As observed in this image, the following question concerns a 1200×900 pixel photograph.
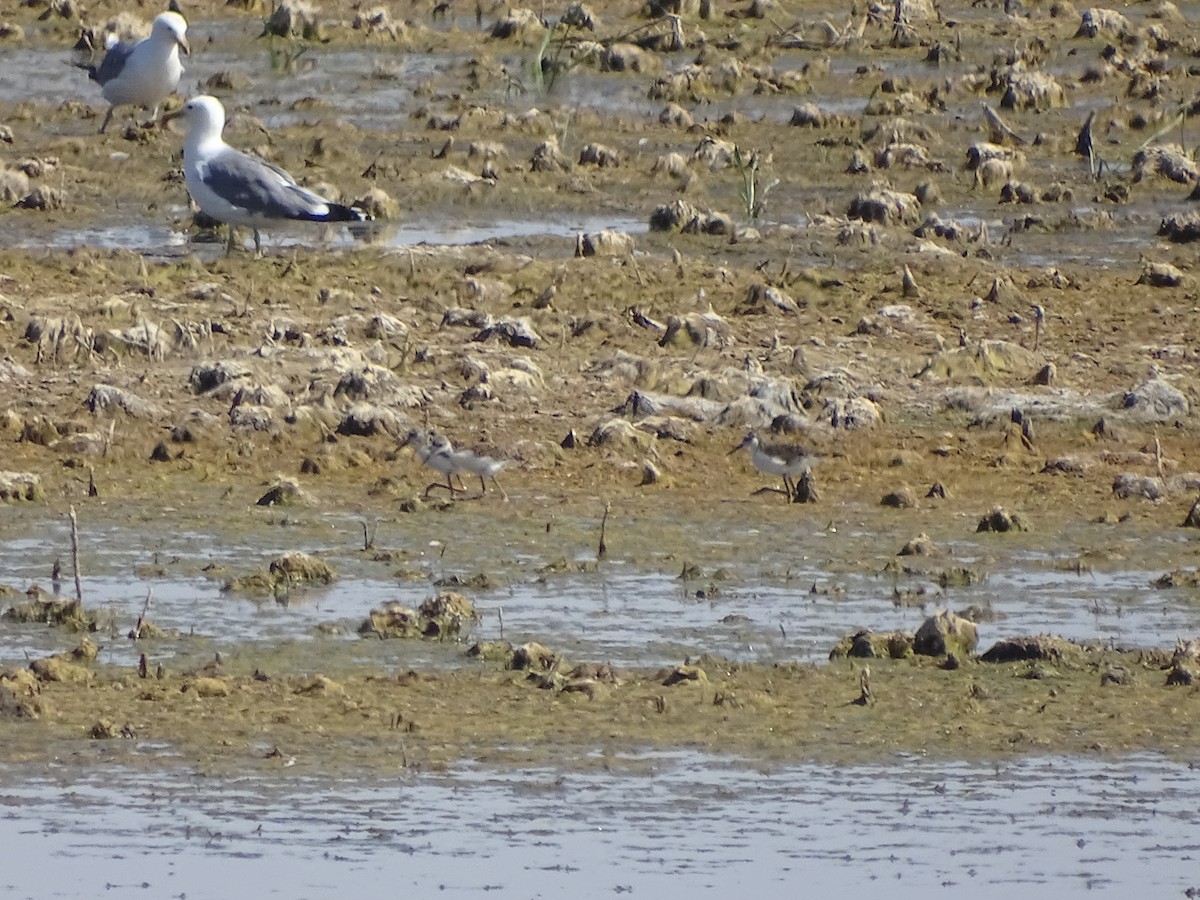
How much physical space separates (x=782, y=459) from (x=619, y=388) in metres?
1.57

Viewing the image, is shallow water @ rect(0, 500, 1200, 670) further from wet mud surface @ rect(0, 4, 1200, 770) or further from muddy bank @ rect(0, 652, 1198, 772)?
muddy bank @ rect(0, 652, 1198, 772)

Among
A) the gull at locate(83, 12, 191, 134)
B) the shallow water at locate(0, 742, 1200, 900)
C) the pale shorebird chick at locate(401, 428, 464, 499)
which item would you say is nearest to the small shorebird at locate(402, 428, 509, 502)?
the pale shorebird chick at locate(401, 428, 464, 499)

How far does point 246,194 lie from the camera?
578 inches

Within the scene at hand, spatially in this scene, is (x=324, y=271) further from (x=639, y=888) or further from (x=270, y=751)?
(x=639, y=888)

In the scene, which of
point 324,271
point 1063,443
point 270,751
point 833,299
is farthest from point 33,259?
point 270,751

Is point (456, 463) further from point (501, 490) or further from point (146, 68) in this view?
point (146, 68)

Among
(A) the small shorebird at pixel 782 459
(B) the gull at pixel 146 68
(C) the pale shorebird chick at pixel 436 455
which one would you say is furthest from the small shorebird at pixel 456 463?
(B) the gull at pixel 146 68

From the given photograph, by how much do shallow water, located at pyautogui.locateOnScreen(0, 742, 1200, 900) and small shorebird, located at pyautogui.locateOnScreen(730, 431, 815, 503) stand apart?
Result: 3389 millimetres

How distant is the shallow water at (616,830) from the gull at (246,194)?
7.08m

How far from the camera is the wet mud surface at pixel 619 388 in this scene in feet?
28.0

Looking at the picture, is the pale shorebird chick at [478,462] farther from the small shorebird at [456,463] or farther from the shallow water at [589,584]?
the shallow water at [589,584]

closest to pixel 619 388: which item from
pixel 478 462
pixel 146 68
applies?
pixel 478 462

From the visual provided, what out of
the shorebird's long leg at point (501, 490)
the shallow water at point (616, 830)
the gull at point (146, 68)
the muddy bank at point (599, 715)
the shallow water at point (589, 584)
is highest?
the gull at point (146, 68)

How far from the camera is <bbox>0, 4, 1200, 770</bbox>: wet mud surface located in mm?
8547
